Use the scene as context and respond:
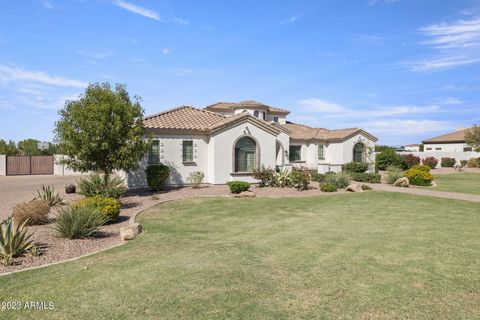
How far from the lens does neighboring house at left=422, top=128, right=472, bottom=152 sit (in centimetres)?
6194

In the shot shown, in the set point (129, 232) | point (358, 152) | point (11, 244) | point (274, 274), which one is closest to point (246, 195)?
point (129, 232)

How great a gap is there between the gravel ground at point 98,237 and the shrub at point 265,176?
2329 millimetres

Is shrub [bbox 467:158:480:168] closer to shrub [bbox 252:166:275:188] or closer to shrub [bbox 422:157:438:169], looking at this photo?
shrub [bbox 422:157:438:169]

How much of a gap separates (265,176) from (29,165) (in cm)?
2921

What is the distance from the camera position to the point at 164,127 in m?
22.8

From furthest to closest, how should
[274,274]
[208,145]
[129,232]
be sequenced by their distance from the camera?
[208,145]
[129,232]
[274,274]

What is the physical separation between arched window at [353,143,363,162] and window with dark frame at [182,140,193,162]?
21.6 meters

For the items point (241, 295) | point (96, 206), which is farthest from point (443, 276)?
point (96, 206)

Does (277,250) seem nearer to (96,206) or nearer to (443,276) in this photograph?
(443,276)

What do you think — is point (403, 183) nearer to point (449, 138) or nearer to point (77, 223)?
point (77, 223)

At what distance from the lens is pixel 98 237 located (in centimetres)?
1095

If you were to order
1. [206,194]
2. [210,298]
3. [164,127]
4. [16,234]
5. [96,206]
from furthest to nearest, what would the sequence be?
[164,127] < [206,194] < [96,206] < [16,234] < [210,298]

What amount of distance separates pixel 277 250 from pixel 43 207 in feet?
33.0

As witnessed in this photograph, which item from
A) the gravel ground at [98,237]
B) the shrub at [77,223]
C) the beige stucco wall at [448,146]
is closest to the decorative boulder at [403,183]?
the gravel ground at [98,237]
